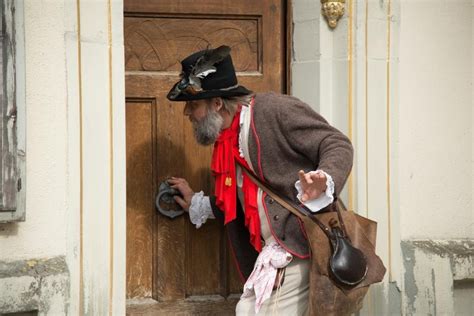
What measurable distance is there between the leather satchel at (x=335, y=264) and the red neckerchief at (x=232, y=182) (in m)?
0.24

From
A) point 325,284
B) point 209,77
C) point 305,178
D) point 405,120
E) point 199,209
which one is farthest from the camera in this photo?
point 405,120

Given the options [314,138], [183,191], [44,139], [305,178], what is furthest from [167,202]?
[305,178]

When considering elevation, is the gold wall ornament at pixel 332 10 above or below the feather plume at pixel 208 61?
above

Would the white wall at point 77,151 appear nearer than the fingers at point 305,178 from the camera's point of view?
No

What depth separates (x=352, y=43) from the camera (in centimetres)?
596

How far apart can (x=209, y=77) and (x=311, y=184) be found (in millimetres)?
747

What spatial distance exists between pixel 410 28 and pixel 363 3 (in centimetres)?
33

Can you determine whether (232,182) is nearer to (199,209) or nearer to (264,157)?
(264,157)

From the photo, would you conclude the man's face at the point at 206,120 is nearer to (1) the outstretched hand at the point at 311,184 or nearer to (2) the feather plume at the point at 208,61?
(2) the feather plume at the point at 208,61

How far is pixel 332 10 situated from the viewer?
5.92 m

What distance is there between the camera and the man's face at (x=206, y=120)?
5.34 m

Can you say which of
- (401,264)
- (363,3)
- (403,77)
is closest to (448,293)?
(401,264)

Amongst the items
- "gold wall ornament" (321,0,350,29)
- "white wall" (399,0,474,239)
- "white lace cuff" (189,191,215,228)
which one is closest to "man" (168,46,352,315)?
"white lace cuff" (189,191,215,228)

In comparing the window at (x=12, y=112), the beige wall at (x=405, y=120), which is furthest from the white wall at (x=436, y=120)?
Result: the window at (x=12, y=112)
